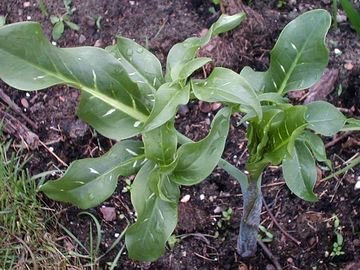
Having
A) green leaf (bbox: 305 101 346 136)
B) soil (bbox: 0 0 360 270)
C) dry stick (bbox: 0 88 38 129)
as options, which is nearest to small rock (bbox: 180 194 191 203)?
soil (bbox: 0 0 360 270)

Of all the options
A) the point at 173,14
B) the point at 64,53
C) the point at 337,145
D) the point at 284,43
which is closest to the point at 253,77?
the point at 284,43

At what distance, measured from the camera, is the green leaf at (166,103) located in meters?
1.25

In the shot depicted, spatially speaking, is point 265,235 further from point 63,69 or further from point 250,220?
point 63,69

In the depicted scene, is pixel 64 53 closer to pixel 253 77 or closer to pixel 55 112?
pixel 253 77

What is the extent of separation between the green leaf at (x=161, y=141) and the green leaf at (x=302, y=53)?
261mm

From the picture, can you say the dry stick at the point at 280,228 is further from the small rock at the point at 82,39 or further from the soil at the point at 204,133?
the small rock at the point at 82,39

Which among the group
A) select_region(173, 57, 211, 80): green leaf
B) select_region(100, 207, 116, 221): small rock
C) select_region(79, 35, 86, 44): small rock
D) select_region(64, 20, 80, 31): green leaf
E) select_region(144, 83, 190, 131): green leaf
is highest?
select_region(173, 57, 211, 80): green leaf

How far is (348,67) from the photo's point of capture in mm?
1998

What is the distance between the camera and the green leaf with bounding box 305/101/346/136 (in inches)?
54.5

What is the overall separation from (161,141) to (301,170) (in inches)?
11.6

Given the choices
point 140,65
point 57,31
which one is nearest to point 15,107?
point 57,31

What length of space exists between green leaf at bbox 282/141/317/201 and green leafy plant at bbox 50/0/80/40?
2.90 ft

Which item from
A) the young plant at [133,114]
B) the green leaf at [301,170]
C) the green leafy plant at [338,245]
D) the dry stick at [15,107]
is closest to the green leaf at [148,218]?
the young plant at [133,114]

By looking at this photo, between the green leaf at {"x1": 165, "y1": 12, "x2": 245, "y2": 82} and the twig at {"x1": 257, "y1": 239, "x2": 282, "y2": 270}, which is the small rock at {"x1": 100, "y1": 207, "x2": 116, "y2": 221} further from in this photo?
the green leaf at {"x1": 165, "y1": 12, "x2": 245, "y2": 82}
